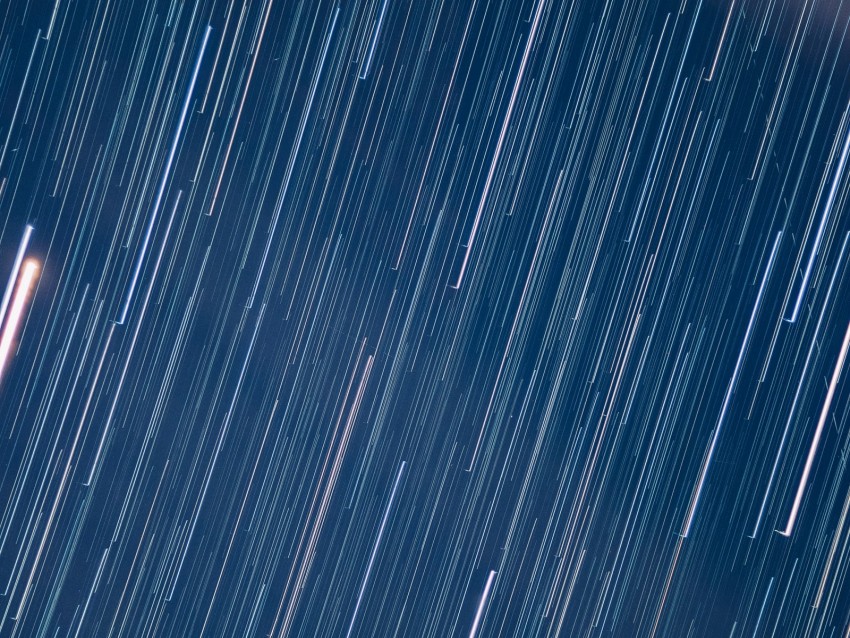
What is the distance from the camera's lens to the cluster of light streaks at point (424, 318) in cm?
81

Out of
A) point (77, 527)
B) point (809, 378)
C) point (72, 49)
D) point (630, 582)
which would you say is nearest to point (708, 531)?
point (630, 582)

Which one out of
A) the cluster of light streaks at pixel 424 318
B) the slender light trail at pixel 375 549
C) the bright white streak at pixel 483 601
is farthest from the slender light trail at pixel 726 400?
the slender light trail at pixel 375 549

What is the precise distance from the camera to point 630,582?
37.8 inches

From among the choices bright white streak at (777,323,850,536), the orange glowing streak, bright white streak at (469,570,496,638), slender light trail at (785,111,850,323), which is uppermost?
slender light trail at (785,111,850,323)

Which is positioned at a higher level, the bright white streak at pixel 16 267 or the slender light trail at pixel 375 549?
the bright white streak at pixel 16 267

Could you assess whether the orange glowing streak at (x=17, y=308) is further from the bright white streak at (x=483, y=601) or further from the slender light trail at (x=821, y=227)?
the slender light trail at (x=821, y=227)

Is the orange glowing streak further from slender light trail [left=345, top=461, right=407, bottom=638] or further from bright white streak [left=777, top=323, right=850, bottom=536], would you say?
bright white streak [left=777, top=323, right=850, bottom=536]

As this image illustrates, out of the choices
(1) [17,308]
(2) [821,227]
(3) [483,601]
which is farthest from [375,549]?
(2) [821,227]

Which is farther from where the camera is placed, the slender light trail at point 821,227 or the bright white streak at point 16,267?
the slender light trail at point 821,227

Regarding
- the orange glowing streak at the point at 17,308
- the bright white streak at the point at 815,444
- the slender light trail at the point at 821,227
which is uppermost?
the slender light trail at the point at 821,227

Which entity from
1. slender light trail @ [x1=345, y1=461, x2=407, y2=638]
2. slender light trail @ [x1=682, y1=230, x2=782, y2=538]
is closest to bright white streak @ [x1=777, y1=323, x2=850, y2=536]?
slender light trail @ [x1=682, y1=230, x2=782, y2=538]

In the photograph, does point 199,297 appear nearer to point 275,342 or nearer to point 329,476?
point 275,342

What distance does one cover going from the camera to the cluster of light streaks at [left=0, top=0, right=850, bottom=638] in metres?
0.81

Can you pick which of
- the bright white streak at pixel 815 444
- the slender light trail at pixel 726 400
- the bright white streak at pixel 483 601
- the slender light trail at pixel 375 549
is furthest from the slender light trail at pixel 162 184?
the bright white streak at pixel 815 444
